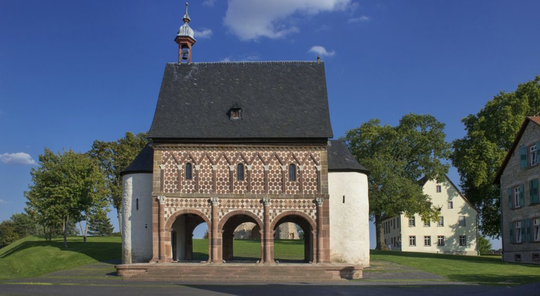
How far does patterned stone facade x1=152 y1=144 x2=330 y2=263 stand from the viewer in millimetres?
33562

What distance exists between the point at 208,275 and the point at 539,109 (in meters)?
34.0

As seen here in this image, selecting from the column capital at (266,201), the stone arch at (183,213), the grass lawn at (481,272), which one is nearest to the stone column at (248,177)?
the column capital at (266,201)

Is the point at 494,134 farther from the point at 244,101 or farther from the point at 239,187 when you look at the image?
the point at 239,187

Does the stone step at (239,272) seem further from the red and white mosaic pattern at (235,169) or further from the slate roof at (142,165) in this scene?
the slate roof at (142,165)

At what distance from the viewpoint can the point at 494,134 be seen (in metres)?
49.1

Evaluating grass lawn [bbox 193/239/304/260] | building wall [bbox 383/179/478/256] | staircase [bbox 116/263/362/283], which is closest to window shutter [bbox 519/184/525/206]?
grass lawn [bbox 193/239/304/260]

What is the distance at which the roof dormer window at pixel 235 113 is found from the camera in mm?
35562

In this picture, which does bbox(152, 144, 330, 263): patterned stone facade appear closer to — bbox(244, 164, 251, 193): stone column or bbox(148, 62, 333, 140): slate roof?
bbox(244, 164, 251, 193): stone column

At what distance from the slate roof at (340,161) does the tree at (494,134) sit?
1696 centimetres

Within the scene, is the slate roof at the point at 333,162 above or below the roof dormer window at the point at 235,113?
below

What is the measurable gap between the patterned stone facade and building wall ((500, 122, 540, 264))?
1438 centimetres

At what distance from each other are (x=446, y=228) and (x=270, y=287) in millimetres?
52391

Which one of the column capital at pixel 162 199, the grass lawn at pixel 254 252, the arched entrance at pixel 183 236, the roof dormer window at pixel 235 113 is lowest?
the grass lawn at pixel 254 252

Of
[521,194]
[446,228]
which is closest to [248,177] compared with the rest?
[521,194]
